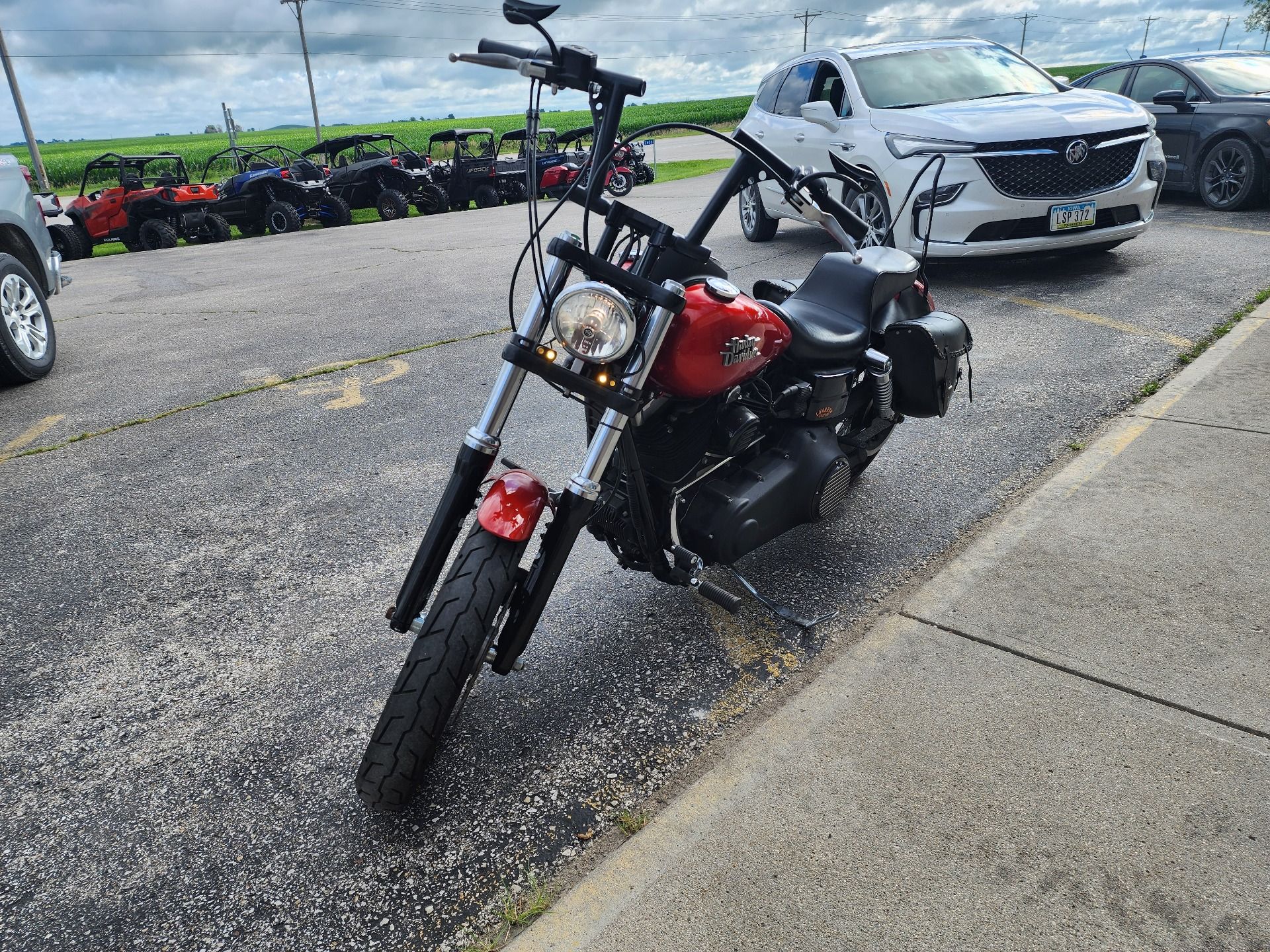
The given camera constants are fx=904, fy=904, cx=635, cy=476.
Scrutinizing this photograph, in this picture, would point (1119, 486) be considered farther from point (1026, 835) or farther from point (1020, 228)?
point (1020, 228)

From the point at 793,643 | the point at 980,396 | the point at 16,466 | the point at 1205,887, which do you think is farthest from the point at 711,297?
the point at 16,466

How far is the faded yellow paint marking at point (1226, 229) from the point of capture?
8562mm

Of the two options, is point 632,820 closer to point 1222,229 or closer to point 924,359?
point 924,359

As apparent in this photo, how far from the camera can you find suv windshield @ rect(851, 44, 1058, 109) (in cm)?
766

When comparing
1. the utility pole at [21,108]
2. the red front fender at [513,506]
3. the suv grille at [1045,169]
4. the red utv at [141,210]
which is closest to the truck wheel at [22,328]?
the red front fender at [513,506]

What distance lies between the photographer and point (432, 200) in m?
18.8

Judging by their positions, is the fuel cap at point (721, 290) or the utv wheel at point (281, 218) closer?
the fuel cap at point (721, 290)

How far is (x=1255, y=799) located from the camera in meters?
2.16

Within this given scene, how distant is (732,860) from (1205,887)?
101 centimetres

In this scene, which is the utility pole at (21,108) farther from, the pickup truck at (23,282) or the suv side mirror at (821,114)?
the suv side mirror at (821,114)

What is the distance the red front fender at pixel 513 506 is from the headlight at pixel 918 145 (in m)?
5.25

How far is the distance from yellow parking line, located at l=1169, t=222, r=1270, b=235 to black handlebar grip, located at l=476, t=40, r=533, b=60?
348 inches

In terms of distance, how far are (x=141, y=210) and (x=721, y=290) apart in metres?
16.8

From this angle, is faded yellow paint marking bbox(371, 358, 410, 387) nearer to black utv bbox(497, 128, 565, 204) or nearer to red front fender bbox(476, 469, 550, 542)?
red front fender bbox(476, 469, 550, 542)
